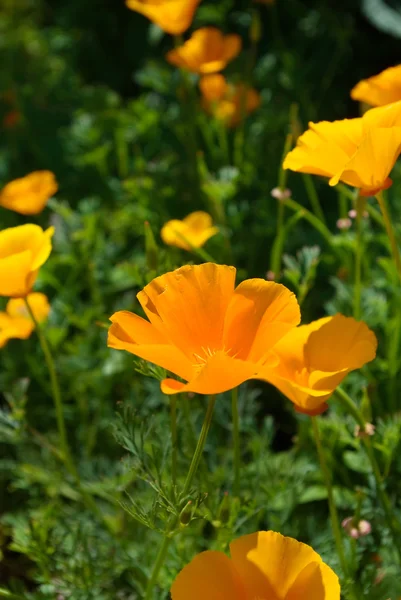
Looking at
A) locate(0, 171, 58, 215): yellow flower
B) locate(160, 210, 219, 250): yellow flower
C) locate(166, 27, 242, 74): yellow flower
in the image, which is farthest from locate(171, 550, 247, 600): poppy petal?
locate(166, 27, 242, 74): yellow flower

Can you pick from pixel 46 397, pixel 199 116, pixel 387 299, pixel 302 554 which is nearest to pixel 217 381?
pixel 302 554

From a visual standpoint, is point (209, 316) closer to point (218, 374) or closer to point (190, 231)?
point (218, 374)

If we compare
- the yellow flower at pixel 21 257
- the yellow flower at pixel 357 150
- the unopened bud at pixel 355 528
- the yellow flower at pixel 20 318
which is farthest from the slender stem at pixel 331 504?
the yellow flower at pixel 20 318

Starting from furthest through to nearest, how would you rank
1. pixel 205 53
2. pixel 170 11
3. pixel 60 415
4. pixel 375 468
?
pixel 205 53, pixel 170 11, pixel 60 415, pixel 375 468

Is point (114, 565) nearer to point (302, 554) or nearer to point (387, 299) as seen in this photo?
point (302, 554)

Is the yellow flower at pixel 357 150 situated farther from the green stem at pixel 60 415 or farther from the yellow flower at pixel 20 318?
the yellow flower at pixel 20 318

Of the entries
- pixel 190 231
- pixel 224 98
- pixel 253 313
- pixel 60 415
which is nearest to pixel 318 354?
pixel 253 313
